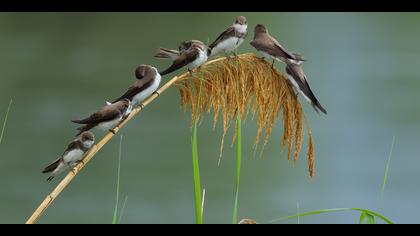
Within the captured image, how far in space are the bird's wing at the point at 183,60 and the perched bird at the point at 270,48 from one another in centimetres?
45

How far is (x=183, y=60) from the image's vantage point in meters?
4.02

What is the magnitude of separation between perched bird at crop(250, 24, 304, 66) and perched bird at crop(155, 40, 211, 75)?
0.30m

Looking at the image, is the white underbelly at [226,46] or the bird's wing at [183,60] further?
the white underbelly at [226,46]

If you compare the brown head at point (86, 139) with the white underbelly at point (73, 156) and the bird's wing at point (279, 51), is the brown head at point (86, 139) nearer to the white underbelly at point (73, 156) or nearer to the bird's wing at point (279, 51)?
the white underbelly at point (73, 156)

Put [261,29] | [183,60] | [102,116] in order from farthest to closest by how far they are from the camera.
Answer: [261,29] → [183,60] → [102,116]

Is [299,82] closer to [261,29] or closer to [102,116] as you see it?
[102,116]

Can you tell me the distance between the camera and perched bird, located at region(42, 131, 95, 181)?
3592mm

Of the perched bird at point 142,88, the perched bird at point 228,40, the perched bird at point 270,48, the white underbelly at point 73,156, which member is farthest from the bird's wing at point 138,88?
the perched bird at point 270,48

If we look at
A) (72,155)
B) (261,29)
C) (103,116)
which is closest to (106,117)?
(103,116)

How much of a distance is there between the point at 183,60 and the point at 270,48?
0.54 m

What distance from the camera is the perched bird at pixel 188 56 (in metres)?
3.91

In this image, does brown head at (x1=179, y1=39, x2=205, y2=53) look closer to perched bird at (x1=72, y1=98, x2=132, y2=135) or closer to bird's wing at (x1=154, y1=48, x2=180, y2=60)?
bird's wing at (x1=154, y1=48, x2=180, y2=60)

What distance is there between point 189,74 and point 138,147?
26.6ft

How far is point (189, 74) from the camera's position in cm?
319
